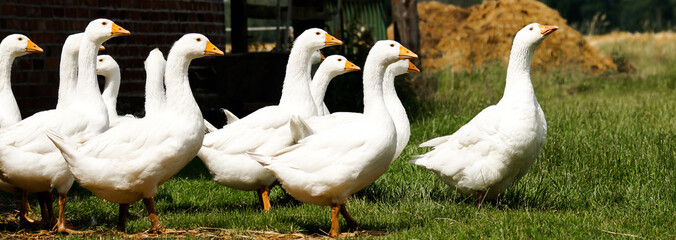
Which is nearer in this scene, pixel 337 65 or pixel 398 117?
pixel 398 117

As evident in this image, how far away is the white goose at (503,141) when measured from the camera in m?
6.05

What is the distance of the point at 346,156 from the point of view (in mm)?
5223

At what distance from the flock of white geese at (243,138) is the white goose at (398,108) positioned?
0.01 meters

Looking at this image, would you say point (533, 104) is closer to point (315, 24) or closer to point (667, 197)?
point (667, 197)

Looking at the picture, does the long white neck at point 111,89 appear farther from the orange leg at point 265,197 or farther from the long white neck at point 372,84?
the long white neck at point 372,84

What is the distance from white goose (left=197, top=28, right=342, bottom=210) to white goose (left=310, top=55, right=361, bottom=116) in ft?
1.18

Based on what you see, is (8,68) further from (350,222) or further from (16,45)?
(350,222)

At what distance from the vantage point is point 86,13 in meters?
9.85

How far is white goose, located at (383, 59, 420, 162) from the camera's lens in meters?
6.39

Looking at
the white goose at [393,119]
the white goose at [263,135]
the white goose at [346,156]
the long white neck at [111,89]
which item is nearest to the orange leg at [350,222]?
the white goose at [346,156]

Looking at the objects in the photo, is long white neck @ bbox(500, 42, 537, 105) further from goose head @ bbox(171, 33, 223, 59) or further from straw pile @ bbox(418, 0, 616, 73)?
straw pile @ bbox(418, 0, 616, 73)

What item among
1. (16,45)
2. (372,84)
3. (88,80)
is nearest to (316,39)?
(372,84)

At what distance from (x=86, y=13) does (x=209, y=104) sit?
230cm

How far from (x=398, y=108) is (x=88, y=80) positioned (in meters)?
2.56
